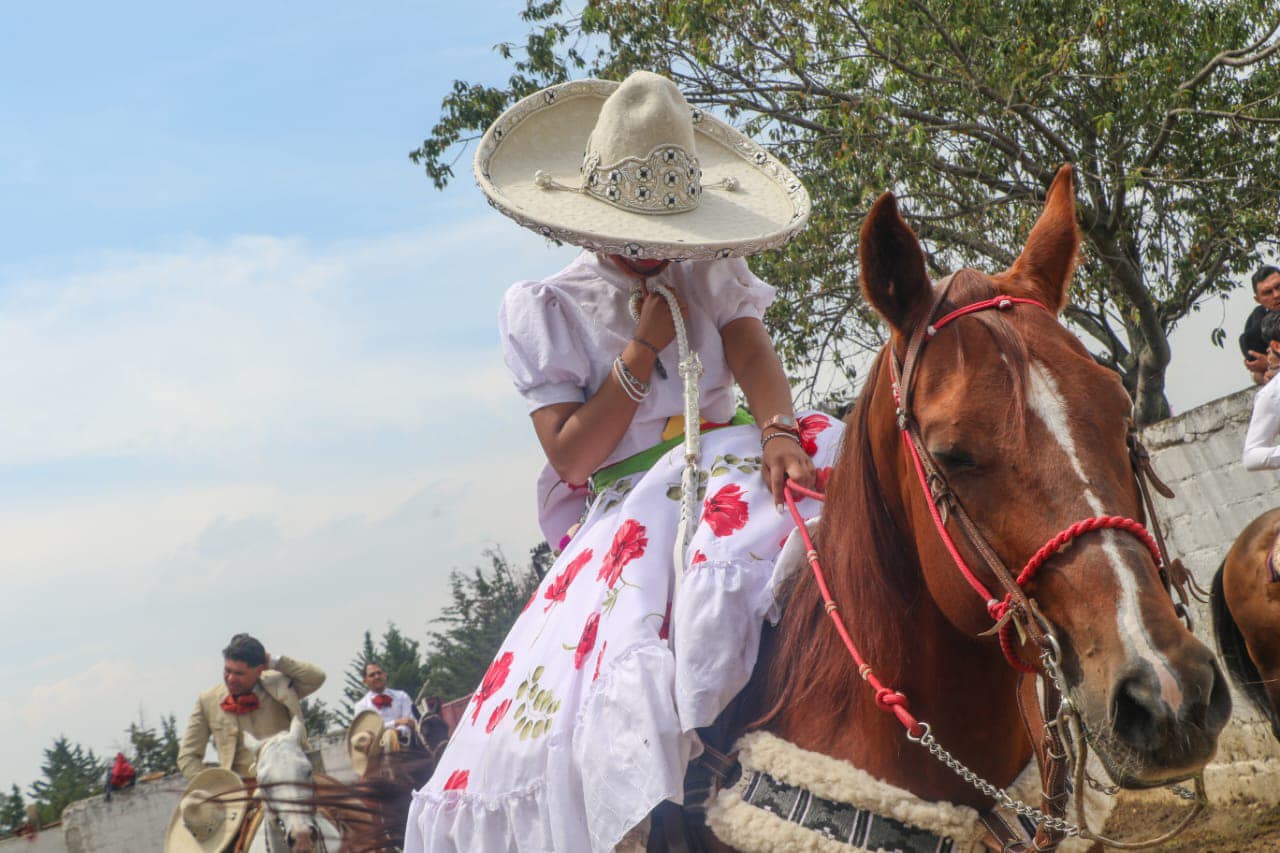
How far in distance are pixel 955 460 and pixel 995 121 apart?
32.2 ft

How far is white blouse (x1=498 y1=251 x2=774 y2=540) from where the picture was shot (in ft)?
9.05

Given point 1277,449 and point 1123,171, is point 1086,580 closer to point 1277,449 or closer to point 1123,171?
point 1277,449

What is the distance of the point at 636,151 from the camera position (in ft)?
9.37

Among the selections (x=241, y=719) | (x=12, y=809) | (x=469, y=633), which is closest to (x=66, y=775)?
(x=12, y=809)

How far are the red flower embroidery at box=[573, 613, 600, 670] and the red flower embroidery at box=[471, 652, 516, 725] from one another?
0.31m

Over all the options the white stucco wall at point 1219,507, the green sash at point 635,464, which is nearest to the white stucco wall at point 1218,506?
the white stucco wall at point 1219,507

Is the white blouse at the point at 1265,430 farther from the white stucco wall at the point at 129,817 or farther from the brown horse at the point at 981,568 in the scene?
the white stucco wall at the point at 129,817

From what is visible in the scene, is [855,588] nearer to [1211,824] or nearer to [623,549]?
[623,549]

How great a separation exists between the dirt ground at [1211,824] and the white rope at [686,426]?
14.2 ft

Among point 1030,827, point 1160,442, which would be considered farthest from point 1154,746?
point 1160,442

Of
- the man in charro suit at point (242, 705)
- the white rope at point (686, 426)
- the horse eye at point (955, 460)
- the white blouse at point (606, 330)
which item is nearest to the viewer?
the horse eye at point (955, 460)

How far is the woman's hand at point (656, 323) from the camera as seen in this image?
270 centimetres

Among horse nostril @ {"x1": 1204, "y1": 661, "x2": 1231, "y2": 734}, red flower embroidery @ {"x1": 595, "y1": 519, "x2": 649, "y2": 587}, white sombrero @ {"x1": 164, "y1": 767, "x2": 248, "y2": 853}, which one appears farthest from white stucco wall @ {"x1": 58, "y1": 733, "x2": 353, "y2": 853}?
horse nostril @ {"x1": 1204, "y1": 661, "x2": 1231, "y2": 734}

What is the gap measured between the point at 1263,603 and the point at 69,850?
12260mm
